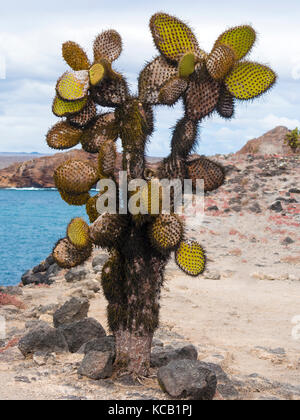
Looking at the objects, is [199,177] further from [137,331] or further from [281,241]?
[281,241]

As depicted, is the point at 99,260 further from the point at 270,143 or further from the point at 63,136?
the point at 270,143

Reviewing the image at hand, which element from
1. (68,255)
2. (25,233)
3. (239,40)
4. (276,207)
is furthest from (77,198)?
(25,233)

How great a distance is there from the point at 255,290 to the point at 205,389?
716cm

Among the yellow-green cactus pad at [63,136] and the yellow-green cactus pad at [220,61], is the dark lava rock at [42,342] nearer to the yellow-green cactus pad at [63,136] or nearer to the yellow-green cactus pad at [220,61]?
the yellow-green cactus pad at [63,136]

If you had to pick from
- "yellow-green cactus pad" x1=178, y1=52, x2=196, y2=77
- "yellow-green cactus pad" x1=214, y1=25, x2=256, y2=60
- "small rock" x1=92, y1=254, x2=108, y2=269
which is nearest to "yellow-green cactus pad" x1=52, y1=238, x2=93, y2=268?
"yellow-green cactus pad" x1=178, y1=52, x2=196, y2=77

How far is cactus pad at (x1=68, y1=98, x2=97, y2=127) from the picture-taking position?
631cm

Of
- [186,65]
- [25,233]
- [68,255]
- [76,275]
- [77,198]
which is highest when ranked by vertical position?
[186,65]

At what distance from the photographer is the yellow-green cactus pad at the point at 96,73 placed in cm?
587

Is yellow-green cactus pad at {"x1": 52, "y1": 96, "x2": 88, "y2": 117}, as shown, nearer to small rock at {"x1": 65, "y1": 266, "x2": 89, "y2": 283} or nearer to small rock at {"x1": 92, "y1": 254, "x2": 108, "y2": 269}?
small rock at {"x1": 65, "y1": 266, "x2": 89, "y2": 283}

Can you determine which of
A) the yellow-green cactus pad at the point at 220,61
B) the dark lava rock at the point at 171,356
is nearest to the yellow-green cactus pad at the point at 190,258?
the dark lava rock at the point at 171,356

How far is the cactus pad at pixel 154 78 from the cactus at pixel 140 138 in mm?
11

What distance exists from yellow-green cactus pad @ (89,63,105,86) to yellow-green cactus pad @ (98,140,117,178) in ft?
2.31

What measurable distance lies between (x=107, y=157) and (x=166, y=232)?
0.96 metres

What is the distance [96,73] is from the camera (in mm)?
5934
